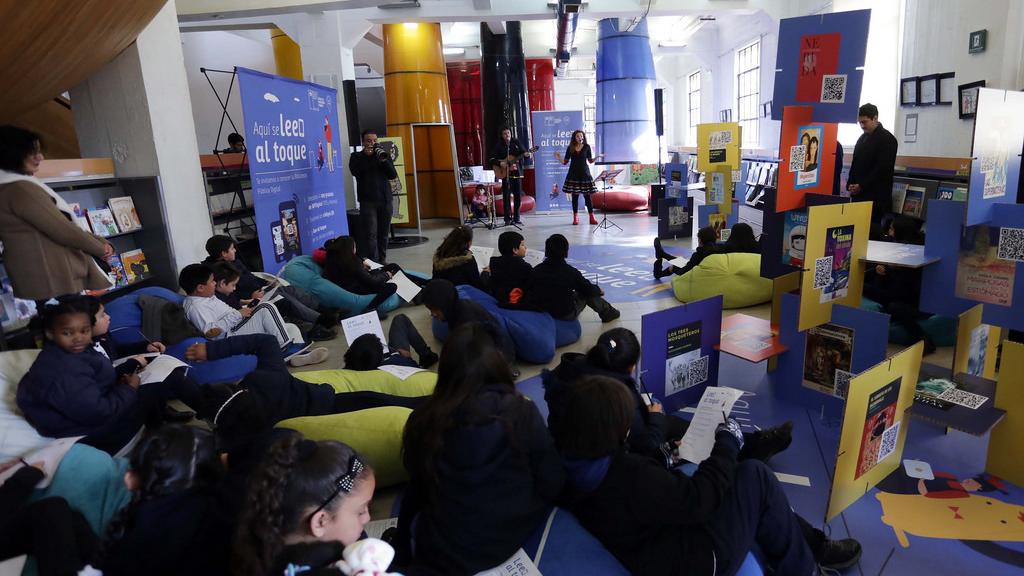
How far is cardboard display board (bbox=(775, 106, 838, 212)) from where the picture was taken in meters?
3.61

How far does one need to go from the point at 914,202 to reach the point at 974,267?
3.14 m

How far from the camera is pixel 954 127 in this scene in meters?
5.39

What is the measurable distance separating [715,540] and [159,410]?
2.75 metres

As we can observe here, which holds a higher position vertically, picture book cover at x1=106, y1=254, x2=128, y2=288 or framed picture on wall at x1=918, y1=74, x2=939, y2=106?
framed picture on wall at x1=918, y1=74, x2=939, y2=106

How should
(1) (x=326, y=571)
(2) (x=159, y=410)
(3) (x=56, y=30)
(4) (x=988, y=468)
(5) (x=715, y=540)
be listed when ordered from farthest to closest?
(3) (x=56, y=30)
(2) (x=159, y=410)
(4) (x=988, y=468)
(5) (x=715, y=540)
(1) (x=326, y=571)

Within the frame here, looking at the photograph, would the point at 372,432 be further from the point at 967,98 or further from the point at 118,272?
the point at 967,98

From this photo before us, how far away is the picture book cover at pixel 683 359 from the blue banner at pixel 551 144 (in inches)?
345

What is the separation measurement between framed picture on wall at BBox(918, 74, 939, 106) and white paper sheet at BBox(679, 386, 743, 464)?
15.0ft

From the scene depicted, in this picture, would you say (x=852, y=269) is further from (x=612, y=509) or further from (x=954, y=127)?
(x=954, y=127)

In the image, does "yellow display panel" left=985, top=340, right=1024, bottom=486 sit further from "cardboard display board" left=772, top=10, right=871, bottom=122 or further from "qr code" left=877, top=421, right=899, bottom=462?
"cardboard display board" left=772, top=10, right=871, bottom=122

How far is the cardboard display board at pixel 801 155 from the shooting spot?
3605mm

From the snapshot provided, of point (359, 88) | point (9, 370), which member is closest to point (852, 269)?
point (9, 370)

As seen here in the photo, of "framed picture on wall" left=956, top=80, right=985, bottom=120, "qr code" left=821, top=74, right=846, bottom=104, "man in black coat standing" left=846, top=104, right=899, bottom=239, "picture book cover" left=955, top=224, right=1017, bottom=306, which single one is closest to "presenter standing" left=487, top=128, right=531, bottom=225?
"man in black coat standing" left=846, top=104, right=899, bottom=239

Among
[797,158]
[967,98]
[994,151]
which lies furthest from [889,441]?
[967,98]
